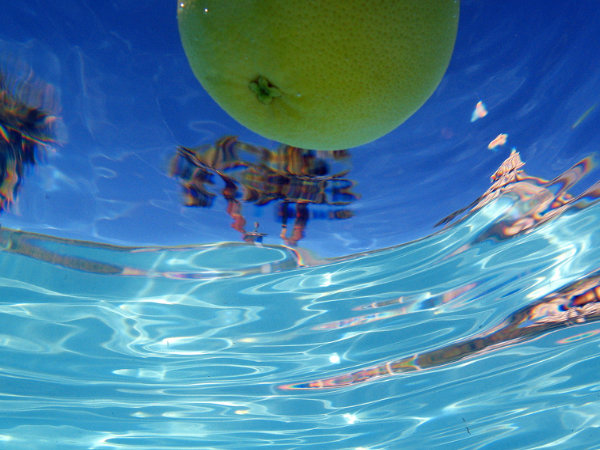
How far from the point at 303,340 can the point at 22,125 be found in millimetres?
4588

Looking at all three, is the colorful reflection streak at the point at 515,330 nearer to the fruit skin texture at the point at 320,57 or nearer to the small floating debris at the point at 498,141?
the small floating debris at the point at 498,141

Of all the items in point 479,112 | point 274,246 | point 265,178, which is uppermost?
point 274,246

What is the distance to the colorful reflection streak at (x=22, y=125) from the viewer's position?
3158 millimetres

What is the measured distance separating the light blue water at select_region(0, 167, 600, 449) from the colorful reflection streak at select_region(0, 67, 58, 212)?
3.66 feet

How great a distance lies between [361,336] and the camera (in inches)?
263

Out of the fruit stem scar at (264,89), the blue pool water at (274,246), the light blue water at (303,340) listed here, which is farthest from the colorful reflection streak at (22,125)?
the fruit stem scar at (264,89)

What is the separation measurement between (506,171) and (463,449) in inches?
373

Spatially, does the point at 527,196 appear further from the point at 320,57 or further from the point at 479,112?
the point at 320,57

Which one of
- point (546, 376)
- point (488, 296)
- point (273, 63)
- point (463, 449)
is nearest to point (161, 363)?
point (488, 296)

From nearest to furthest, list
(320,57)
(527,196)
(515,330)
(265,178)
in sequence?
(320,57) → (265,178) → (527,196) → (515,330)

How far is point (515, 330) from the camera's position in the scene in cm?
704

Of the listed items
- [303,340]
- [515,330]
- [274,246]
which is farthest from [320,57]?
[515,330]

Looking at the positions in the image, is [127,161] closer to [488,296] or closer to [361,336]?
[361,336]

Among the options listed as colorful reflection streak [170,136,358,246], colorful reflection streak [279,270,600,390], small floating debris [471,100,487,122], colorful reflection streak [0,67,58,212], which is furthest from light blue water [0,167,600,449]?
small floating debris [471,100,487,122]
